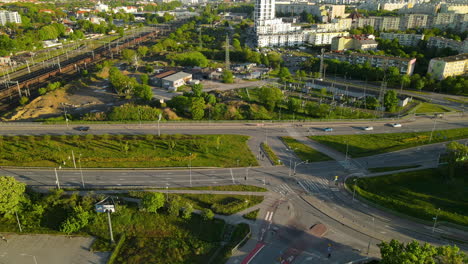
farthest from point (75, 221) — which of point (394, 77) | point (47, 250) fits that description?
point (394, 77)

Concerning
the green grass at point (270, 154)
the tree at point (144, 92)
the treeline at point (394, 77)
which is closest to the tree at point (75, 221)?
the green grass at point (270, 154)

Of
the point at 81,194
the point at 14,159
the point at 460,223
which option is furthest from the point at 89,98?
the point at 460,223

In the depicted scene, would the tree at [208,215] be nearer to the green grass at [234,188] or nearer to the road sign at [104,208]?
the green grass at [234,188]

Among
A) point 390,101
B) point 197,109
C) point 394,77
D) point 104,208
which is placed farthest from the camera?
point 394,77

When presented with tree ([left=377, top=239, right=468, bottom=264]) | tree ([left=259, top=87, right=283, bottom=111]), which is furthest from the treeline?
tree ([left=377, top=239, right=468, bottom=264])

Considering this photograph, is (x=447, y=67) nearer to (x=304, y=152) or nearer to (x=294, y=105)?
(x=294, y=105)
